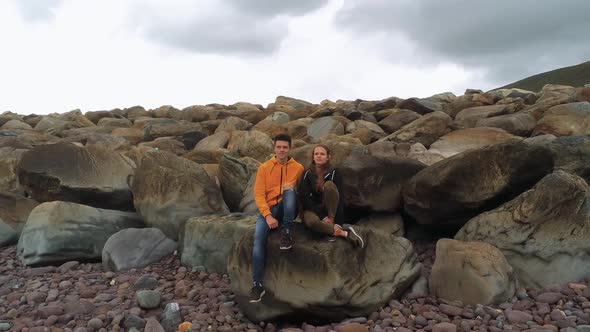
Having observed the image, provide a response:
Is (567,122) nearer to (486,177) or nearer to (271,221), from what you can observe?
(486,177)

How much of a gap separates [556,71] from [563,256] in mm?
107951

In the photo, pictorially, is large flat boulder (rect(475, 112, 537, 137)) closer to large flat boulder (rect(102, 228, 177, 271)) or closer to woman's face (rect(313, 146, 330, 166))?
woman's face (rect(313, 146, 330, 166))

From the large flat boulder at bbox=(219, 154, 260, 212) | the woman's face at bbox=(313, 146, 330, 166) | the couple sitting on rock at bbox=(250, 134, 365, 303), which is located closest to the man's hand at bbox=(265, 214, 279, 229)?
the couple sitting on rock at bbox=(250, 134, 365, 303)

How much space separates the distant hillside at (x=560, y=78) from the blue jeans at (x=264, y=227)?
91156 mm

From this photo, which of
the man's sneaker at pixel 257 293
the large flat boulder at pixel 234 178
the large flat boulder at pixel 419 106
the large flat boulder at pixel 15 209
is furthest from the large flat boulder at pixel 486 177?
the large flat boulder at pixel 419 106

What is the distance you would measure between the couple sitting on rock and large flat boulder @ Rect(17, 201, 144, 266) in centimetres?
478

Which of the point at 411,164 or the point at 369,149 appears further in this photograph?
the point at 369,149

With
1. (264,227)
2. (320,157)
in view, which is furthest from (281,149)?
(264,227)

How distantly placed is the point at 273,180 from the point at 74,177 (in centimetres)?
714

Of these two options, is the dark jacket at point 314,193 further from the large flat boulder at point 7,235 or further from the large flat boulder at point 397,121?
the large flat boulder at point 397,121

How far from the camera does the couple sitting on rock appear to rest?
695 centimetres

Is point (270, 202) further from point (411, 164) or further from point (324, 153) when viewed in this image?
point (411, 164)

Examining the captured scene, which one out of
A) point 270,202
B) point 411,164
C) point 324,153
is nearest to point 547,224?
point 411,164

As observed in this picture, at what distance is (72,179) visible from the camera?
39.3 feet
